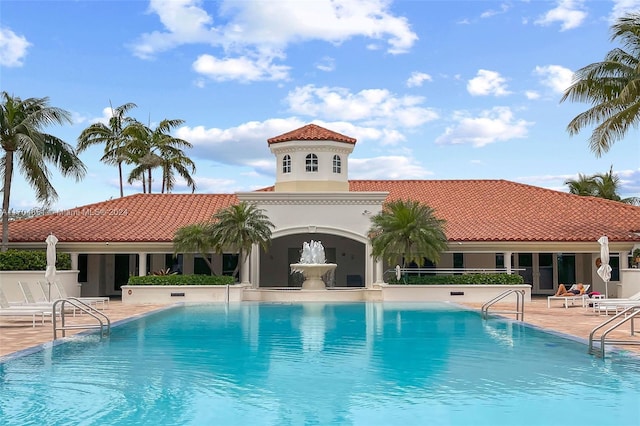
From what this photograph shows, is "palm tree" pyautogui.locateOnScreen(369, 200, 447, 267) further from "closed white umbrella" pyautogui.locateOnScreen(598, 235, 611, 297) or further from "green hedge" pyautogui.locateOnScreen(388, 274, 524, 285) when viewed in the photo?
"closed white umbrella" pyautogui.locateOnScreen(598, 235, 611, 297)

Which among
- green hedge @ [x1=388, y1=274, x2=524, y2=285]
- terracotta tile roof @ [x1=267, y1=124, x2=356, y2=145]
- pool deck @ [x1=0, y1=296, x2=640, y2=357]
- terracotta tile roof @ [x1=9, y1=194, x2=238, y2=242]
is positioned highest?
terracotta tile roof @ [x1=267, y1=124, x2=356, y2=145]

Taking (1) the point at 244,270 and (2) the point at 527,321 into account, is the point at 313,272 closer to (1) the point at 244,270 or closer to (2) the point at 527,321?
(1) the point at 244,270

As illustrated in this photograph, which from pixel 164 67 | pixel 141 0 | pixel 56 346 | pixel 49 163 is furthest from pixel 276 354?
A: pixel 49 163

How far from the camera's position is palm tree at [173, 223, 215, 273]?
89.7 ft

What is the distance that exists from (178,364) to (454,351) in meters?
5.64

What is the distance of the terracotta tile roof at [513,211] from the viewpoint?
1154 inches

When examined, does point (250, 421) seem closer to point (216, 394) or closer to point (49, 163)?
point (216, 394)

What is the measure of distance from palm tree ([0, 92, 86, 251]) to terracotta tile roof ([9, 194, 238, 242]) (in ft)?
6.61

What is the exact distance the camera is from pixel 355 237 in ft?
96.3

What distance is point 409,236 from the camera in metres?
26.1

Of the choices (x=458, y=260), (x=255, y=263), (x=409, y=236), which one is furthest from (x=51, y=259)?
(x=458, y=260)

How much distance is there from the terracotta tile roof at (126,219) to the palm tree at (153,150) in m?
11.0

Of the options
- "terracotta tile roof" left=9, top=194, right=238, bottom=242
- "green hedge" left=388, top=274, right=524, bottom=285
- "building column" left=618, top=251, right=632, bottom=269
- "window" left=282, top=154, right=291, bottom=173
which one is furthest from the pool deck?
"window" left=282, top=154, right=291, bottom=173

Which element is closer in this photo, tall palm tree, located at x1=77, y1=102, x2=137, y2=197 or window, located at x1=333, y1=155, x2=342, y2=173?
window, located at x1=333, y1=155, x2=342, y2=173
